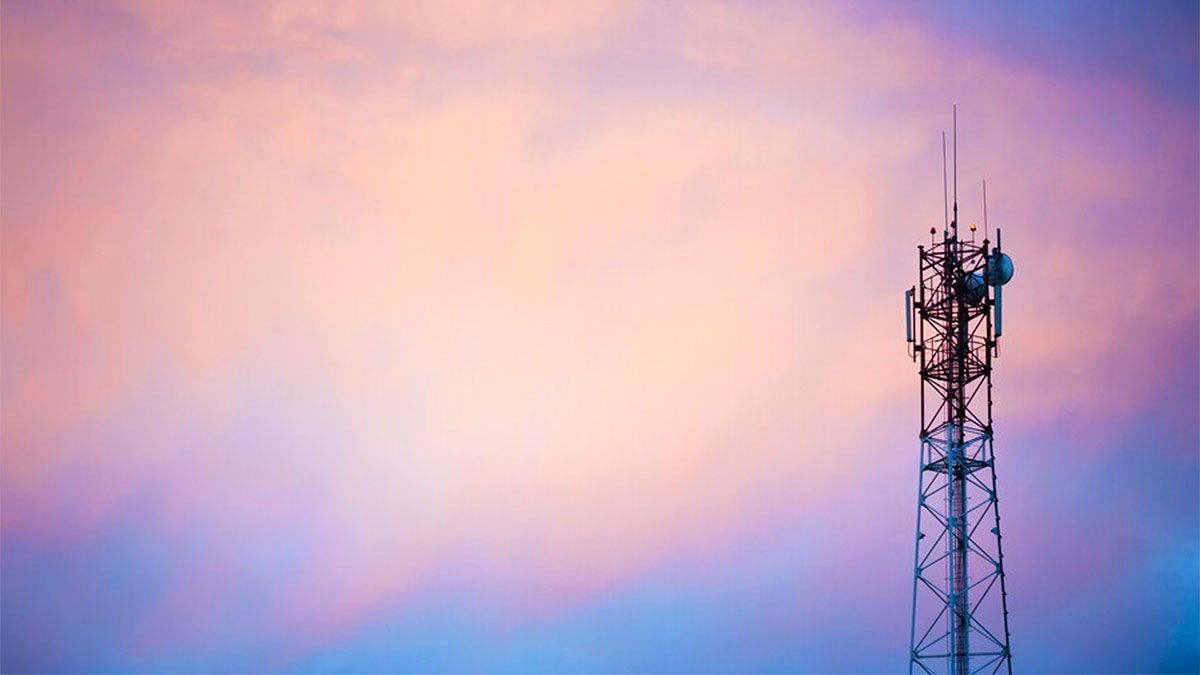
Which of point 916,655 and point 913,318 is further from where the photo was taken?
point 913,318

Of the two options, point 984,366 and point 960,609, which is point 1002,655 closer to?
point 960,609

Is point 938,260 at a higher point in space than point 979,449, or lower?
higher

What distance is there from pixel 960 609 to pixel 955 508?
13.7 feet

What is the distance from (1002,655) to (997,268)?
16.0m

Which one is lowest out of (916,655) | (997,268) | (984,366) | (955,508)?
(916,655)

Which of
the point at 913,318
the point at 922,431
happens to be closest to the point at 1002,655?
the point at 922,431

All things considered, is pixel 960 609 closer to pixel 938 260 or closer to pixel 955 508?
pixel 955 508

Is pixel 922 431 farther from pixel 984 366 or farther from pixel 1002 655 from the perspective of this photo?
pixel 1002 655

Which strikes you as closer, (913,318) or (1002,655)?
(1002,655)

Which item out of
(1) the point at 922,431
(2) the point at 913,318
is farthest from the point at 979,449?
(2) the point at 913,318

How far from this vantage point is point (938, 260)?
4953 centimetres

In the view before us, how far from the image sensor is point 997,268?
4850 centimetres

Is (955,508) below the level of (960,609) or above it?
above

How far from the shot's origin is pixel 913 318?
49.8 metres
